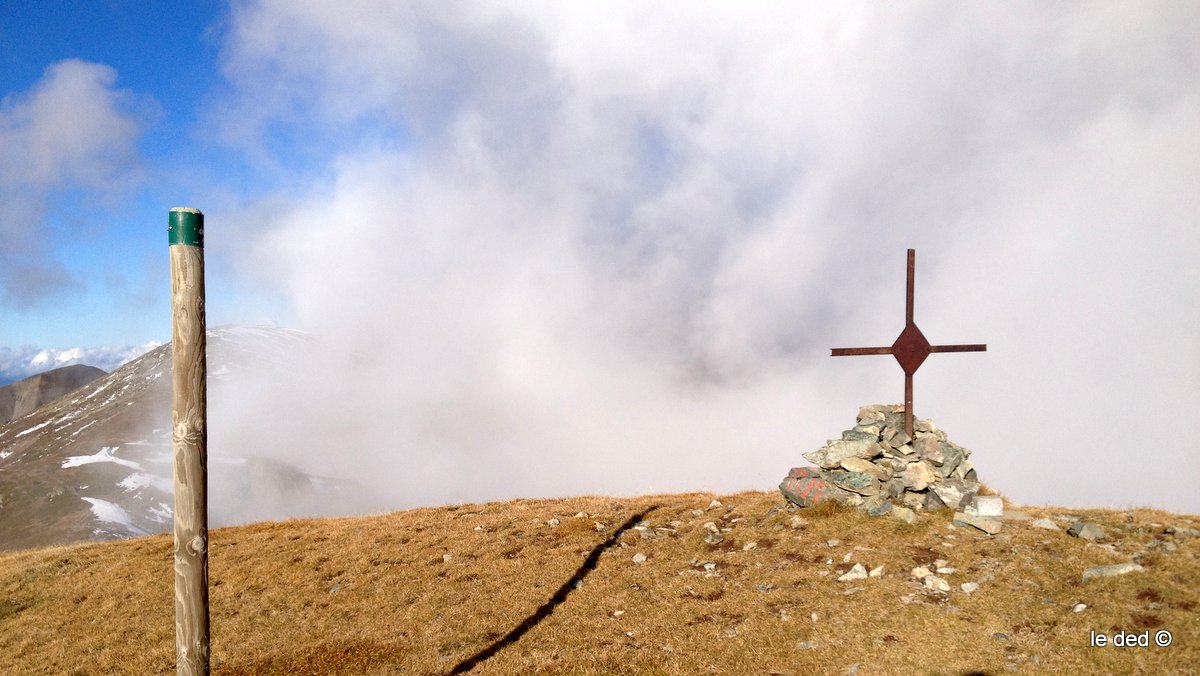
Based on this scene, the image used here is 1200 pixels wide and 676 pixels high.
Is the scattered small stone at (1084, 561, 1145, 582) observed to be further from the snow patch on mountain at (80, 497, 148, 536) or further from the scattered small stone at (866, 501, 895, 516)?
the snow patch on mountain at (80, 497, 148, 536)

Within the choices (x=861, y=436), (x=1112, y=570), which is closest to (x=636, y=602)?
(x=861, y=436)

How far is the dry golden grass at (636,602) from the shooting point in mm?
10797

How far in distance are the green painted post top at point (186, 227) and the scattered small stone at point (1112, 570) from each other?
1561 cm

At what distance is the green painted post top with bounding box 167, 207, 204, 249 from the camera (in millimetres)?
6426

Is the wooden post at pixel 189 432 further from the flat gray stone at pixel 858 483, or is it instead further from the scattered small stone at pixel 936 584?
the flat gray stone at pixel 858 483

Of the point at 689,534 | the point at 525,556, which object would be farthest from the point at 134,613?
the point at 689,534

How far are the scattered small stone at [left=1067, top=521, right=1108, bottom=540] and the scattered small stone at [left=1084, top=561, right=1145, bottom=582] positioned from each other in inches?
60.9

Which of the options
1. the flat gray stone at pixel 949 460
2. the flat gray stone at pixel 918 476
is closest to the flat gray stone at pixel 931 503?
the flat gray stone at pixel 918 476

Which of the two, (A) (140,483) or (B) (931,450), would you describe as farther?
(A) (140,483)

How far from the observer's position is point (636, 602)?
14820 mm

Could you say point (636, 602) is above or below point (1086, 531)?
below

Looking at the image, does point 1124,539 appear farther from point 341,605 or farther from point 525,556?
point 341,605

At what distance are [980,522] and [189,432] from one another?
16.3 meters

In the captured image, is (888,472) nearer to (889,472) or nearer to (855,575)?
(889,472)
